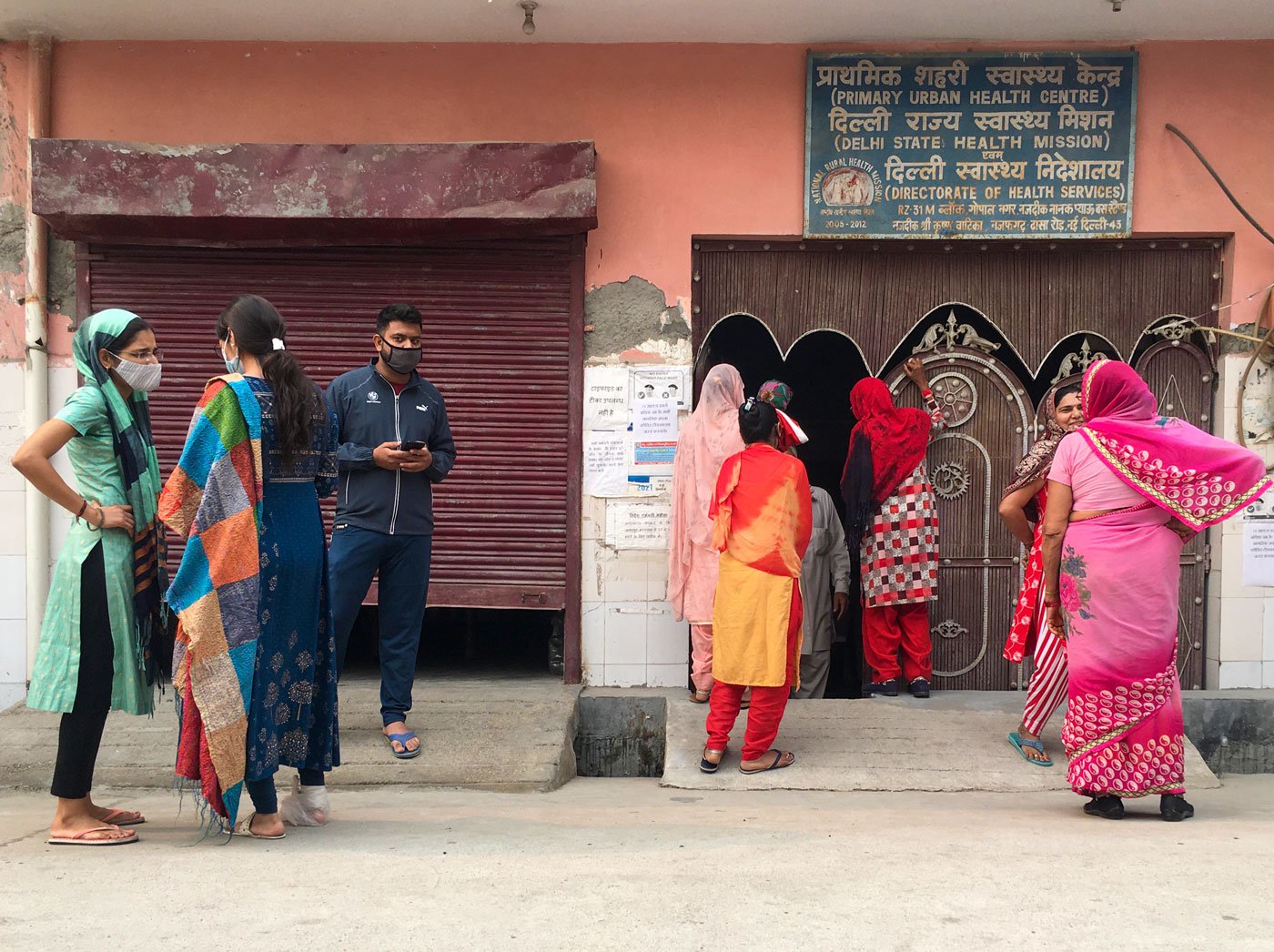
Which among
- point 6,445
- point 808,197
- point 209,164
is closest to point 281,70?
point 209,164

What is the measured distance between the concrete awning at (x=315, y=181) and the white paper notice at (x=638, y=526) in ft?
5.11

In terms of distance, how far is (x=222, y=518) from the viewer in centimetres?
346

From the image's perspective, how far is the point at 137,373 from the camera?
12.2ft

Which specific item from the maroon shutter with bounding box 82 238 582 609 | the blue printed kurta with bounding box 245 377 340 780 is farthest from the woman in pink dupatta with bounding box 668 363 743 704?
the blue printed kurta with bounding box 245 377 340 780

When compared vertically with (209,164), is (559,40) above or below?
above

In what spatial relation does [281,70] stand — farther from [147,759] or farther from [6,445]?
[147,759]

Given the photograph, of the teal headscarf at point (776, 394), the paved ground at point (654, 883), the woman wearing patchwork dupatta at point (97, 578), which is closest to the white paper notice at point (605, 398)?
the teal headscarf at point (776, 394)

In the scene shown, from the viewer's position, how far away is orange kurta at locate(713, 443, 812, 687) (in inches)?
187

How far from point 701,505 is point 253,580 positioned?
8.52ft

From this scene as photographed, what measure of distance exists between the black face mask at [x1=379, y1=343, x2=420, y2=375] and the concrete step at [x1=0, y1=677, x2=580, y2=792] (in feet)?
5.44

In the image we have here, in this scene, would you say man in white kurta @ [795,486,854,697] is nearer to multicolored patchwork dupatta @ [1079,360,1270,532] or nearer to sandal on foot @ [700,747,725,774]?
sandal on foot @ [700,747,725,774]

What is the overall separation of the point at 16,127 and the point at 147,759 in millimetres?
3533

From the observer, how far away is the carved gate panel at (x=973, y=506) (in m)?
6.41

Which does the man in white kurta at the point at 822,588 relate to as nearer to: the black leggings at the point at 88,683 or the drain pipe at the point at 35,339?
the black leggings at the point at 88,683
